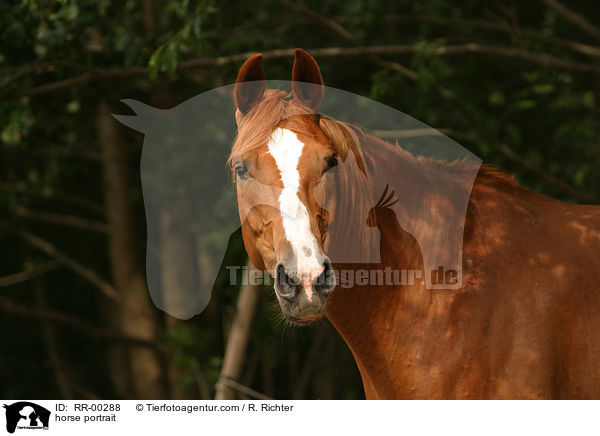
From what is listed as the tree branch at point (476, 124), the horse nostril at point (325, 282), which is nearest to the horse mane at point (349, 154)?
the horse nostril at point (325, 282)

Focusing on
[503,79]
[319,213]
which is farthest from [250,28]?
[319,213]

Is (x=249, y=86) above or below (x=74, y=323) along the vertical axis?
above

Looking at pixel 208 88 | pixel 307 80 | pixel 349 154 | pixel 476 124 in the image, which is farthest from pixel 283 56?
pixel 349 154

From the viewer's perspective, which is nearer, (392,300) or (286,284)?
(286,284)

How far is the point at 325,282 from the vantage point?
2.53 metres

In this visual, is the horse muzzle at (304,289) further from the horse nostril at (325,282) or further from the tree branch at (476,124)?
the tree branch at (476,124)

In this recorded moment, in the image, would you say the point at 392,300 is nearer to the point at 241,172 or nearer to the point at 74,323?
the point at 241,172

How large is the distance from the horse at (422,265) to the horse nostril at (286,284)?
4.2 inches

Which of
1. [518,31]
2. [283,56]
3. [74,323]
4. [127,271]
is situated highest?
[518,31]

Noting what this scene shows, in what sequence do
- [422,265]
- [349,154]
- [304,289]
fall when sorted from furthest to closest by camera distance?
[422,265] → [349,154] → [304,289]

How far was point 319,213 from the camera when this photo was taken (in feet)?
9.13

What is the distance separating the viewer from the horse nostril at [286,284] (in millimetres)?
2523

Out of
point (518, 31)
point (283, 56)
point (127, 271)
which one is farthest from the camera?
point (127, 271)
